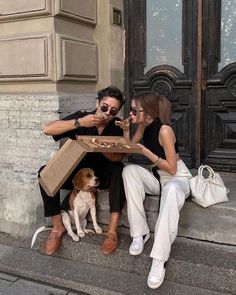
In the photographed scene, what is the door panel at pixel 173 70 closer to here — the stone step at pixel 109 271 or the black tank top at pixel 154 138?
the black tank top at pixel 154 138

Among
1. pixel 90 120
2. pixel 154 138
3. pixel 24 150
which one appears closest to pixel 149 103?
pixel 154 138

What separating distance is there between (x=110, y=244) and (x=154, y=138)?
3.13 ft

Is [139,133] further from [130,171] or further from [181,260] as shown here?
[181,260]

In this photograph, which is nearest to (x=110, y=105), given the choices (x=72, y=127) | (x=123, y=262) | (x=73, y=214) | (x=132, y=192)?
(x=72, y=127)

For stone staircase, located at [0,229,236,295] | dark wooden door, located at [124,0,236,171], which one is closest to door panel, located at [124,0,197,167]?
dark wooden door, located at [124,0,236,171]

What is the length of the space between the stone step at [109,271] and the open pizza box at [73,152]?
0.65 meters

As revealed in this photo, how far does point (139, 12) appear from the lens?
191 inches

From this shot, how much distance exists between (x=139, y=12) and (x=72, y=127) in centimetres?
192

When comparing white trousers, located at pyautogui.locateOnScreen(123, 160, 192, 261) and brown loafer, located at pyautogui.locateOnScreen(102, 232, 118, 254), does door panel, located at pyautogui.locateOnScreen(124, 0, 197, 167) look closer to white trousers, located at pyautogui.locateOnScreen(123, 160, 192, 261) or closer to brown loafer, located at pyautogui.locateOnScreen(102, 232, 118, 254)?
white trousers, located at pyautogui.locateOnScreen(123, 160, 192, 261)

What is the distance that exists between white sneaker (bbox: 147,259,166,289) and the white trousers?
0.06 meters

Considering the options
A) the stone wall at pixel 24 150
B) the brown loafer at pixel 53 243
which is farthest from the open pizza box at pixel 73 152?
the stone wall at pixel 24 150

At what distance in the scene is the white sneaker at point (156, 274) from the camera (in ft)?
10.3

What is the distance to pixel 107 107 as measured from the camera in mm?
3619

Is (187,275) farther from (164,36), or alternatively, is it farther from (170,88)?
(164,36)
